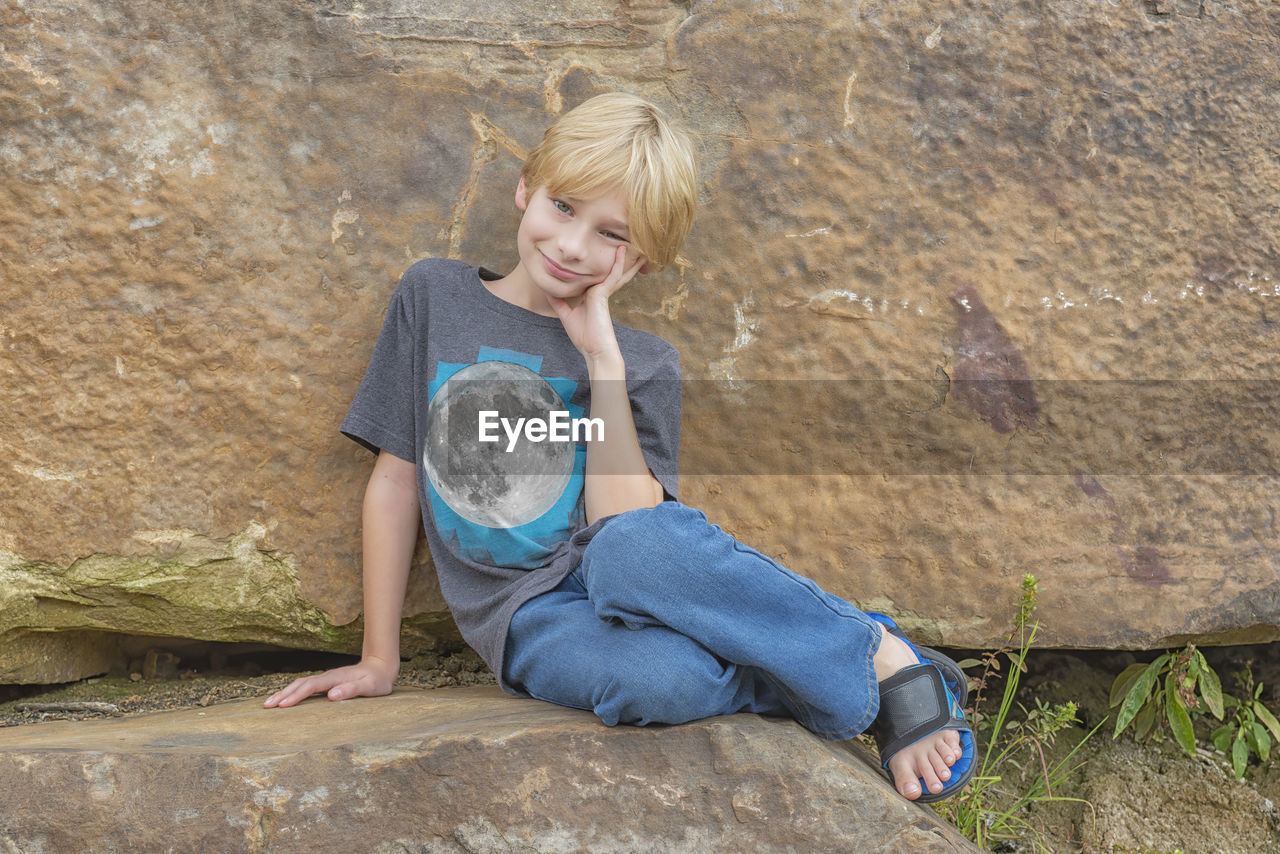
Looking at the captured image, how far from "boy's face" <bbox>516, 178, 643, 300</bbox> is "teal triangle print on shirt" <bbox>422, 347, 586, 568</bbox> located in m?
0.17

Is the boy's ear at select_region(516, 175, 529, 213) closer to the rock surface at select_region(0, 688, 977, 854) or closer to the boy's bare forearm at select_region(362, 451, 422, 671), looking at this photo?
the boy's bare forearm at select_region(362, 451, 422, 671)

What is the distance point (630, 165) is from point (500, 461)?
1.97ft

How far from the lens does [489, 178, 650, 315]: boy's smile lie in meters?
1.93

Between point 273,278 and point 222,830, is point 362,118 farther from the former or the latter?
point 222,830

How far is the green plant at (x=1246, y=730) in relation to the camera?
2.34 metres

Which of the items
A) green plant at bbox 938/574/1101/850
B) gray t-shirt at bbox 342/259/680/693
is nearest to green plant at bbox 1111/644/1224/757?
green plant at bbox 938/574/1101/850

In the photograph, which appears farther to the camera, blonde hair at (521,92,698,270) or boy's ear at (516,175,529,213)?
boy's ear at (516,175,529,213)

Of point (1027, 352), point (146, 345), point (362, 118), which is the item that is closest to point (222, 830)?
point (146, 345)

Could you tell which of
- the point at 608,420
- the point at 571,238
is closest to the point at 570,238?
the point at 571,238

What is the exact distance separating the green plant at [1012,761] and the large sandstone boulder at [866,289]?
11 centimetres

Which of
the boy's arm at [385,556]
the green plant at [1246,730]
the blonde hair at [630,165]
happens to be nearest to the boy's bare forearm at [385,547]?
the boy's arm at [385,556]

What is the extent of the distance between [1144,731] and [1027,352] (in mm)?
920

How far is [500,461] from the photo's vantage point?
201 centimetres

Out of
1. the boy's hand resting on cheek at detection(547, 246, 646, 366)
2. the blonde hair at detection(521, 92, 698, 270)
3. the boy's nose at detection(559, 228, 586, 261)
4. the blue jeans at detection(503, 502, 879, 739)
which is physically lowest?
the blue jeans at detection(503, 502, 879, 739)
